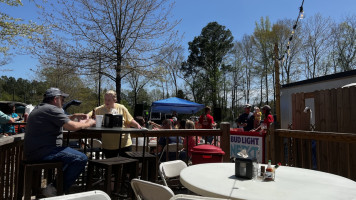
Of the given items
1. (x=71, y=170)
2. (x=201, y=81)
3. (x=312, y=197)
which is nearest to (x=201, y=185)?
(x=312, y=197)

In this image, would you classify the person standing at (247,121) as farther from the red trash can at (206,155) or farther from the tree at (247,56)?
the tree at (247,56)

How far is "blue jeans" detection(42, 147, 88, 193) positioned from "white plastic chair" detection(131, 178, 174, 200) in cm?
123

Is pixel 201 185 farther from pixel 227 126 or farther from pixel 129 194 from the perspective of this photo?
pixel 227 126

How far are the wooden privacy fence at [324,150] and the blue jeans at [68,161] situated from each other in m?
3.56

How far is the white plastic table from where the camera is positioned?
1.81m

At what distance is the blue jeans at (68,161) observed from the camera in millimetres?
2873

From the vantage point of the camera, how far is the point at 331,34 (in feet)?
88.0

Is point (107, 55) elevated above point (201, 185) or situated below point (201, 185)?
above

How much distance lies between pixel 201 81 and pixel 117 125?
35321 millimetres

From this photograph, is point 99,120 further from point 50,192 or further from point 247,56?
point 247,56

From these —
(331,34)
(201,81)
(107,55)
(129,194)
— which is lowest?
(129,194)

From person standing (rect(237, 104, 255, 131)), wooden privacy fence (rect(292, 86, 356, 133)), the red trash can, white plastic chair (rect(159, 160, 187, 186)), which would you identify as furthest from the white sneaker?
person standing (rect(237, 104, 255, 131))

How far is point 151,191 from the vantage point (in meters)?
1.82

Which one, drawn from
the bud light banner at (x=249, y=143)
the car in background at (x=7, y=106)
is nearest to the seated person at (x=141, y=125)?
the bud light banner at (x=249, y=143)
